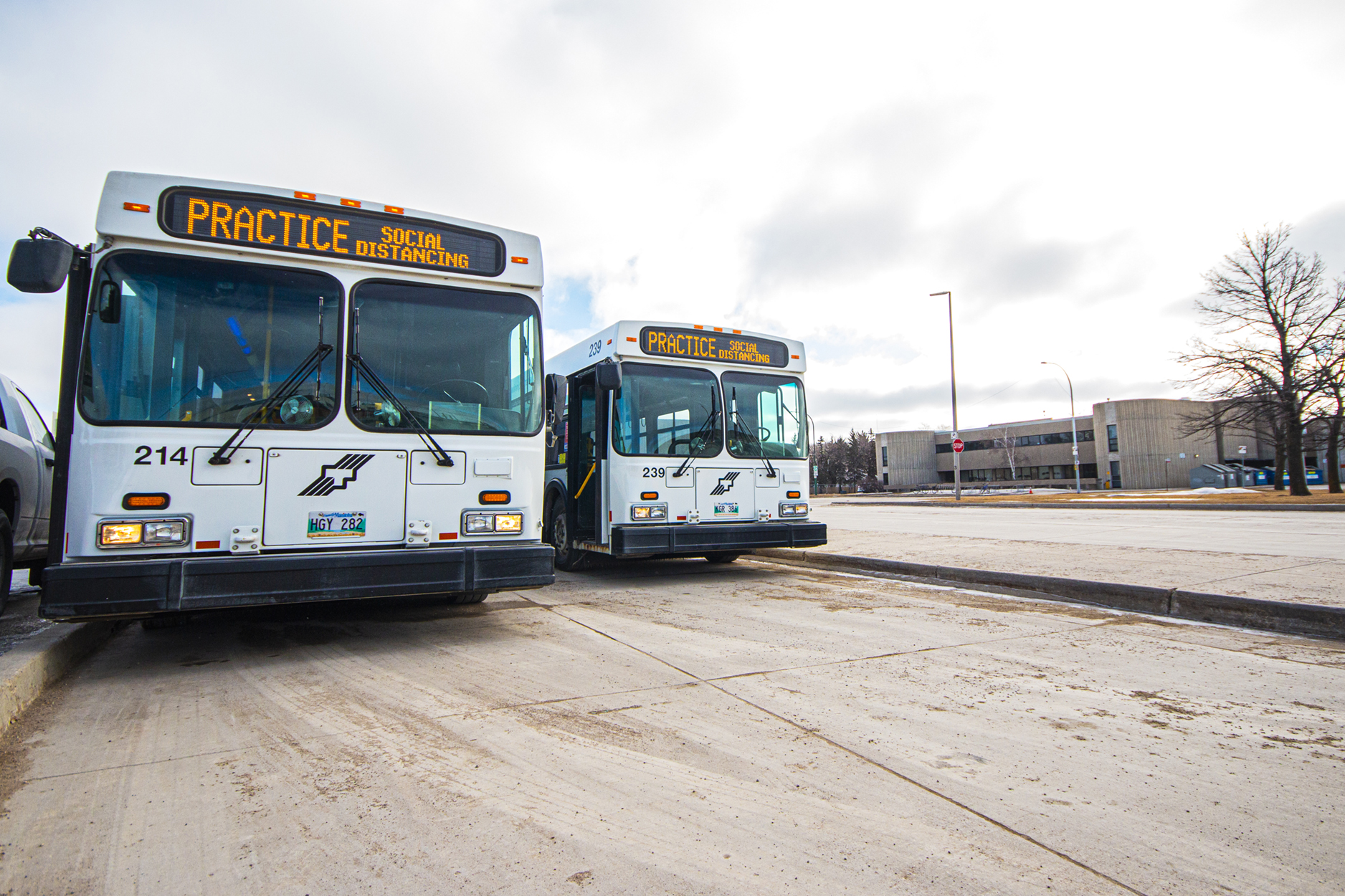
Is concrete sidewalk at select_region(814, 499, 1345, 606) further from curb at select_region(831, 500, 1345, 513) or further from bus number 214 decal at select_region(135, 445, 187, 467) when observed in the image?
bus number 214 decal at select_region(135, 445, 187, 467)

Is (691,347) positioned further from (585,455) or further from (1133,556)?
(1133,556)

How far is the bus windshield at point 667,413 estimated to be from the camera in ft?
28.3

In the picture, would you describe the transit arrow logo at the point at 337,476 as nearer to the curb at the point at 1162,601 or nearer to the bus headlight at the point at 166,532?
the bus headlight at the point at 166,532

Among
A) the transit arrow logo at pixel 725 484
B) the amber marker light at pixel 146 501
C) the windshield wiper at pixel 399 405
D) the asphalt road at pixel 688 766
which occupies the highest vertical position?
the windshield wiper at pixel 399 405

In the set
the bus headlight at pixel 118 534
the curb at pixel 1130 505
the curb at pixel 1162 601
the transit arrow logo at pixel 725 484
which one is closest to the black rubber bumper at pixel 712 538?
the transit arrow logo at pixel 725 484

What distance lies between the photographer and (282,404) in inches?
193

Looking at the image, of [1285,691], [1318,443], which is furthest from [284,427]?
[1318,443]

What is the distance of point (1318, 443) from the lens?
3247 cm

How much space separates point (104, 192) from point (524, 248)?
2.82 m

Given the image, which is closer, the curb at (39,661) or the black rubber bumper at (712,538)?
the curb at (39,661)

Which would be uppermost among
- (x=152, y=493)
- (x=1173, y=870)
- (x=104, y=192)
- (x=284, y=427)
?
(x=104, y=192)

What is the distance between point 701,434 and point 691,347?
1.12 m

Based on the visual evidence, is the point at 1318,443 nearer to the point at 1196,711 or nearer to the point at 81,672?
the point at 1196,711

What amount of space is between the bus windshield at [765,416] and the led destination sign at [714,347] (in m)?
0.21
